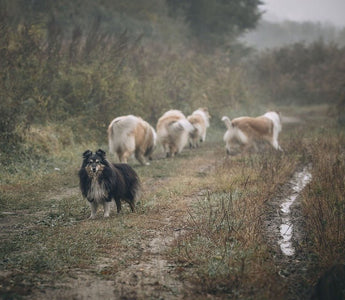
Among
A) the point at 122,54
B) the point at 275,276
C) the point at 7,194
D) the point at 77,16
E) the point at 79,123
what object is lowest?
the point at 275,276

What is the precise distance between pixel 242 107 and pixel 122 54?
29.3ft

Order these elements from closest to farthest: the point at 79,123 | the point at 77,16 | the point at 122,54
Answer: the point at 79,123 < the point at 122,54 < the point at 77,16

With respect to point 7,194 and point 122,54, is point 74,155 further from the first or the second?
point 122,54

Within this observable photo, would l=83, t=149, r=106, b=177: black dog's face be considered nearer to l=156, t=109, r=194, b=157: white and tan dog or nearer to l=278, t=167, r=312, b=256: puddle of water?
l=278, t=167, r=312, b=256: puddle of water

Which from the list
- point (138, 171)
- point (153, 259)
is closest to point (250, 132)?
point (138, 171)

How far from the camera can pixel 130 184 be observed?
6609mm

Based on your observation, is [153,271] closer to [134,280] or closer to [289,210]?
[134,280]

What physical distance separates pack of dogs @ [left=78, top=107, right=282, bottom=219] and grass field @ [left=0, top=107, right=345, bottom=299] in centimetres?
39

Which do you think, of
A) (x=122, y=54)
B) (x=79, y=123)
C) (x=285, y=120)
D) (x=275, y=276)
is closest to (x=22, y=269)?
(x=275, y=276)

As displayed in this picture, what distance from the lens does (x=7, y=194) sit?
7176 millimetres

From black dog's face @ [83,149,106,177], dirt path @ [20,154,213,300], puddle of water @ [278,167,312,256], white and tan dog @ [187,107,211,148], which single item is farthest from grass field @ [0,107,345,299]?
white and tan dog @ [187,107,211,148]

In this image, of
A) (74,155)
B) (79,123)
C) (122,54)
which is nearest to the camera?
(74,155)

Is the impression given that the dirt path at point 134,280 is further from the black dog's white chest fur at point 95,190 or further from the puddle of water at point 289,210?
the puddle of water at point 289,210

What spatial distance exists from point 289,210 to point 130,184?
2.78m
